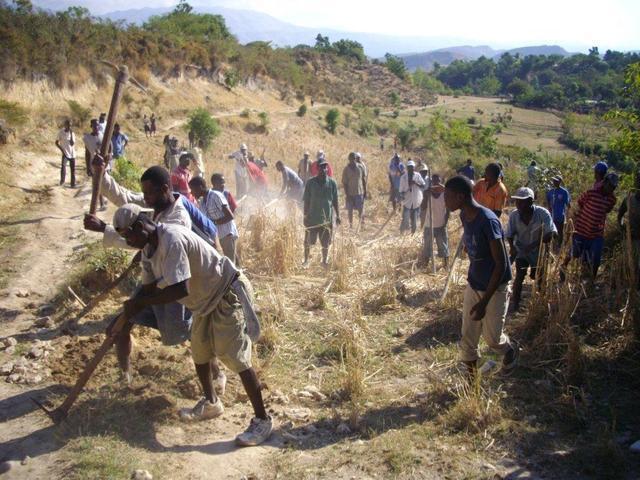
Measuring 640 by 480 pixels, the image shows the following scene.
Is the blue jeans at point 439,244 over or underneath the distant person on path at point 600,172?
underneath

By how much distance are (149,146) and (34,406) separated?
16.0m

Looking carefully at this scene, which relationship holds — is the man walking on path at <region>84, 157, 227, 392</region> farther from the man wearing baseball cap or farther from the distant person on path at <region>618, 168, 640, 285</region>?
the distant person on path at <region>618, 168, 640, 285</region>

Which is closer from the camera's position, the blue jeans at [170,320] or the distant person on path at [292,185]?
the blue jeans at [170,320]

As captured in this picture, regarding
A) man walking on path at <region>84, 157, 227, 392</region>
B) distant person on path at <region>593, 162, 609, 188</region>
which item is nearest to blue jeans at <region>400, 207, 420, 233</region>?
distant person on path at <region>593, 162, 609, 188</region>

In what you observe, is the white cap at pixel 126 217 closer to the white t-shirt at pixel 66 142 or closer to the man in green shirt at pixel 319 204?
the man in green shirt at pixel 319 204

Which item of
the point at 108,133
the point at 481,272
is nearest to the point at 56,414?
the point at 108,133

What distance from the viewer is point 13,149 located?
12930mm

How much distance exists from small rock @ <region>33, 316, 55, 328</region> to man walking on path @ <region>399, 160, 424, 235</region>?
570cm

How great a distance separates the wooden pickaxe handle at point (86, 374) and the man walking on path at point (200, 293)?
209 mm

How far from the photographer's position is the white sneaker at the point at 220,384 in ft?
13.1

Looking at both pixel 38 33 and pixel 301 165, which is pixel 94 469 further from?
pixel 38 33

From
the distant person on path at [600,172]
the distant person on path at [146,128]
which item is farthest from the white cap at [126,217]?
the distant person on path at [146,128]

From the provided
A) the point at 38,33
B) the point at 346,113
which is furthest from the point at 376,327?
the point at 346,113

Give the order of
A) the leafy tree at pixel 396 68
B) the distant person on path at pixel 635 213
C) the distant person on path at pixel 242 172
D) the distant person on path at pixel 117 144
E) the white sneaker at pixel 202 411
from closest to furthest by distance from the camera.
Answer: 1. the white sneaker at pixel 202 411
2. the distant person on path at pixel 635 213
3. the distant person on path at pixel 242 172
4. the distant person on path at pixel 117 144
5. the leafy tree at pixel 396 68
